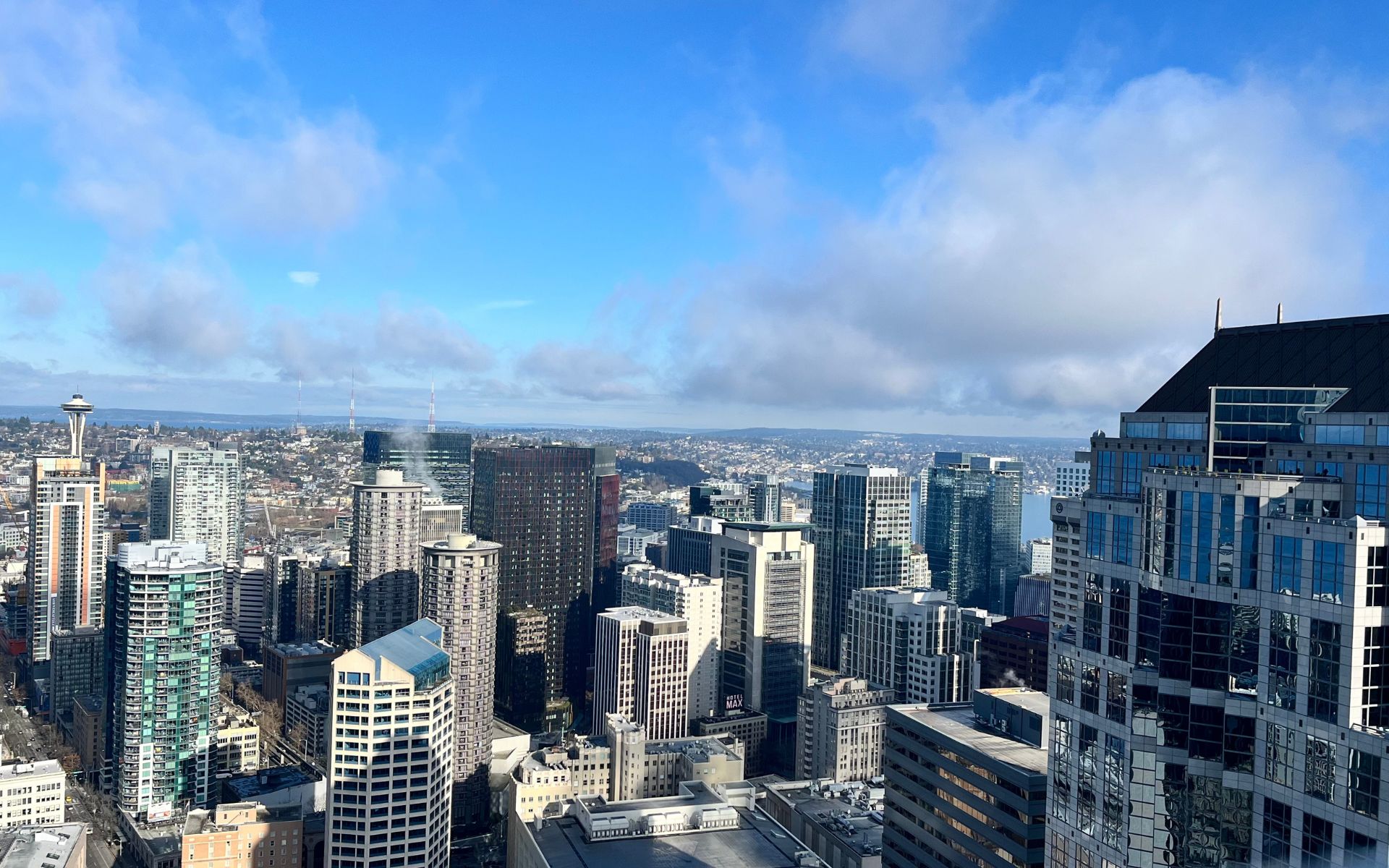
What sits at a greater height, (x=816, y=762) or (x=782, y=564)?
(x=782, y=564)

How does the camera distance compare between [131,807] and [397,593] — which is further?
[397,593]

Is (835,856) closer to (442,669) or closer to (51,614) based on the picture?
(442,669)

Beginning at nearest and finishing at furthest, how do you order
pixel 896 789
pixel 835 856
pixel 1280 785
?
1. pixel 1280 785
2. pixel 896 789
3. pixel 835 856

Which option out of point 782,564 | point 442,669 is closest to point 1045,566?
point 782,564

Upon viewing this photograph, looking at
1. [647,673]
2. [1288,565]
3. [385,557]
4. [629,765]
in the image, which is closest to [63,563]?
[385,557]

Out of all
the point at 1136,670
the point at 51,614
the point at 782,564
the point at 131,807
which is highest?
the point at 1136,670

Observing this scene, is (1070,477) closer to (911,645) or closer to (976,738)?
(911,645)

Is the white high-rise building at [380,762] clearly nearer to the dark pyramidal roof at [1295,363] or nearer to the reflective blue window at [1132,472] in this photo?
the reflective blue window at [1132,472]
